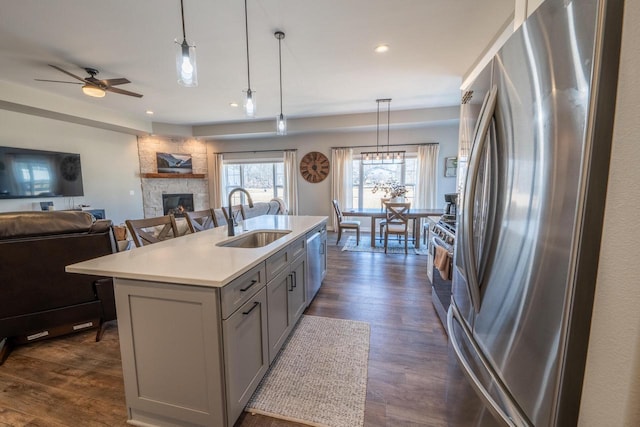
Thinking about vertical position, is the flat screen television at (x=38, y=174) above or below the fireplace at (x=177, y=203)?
above

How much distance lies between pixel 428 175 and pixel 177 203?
6.56 m

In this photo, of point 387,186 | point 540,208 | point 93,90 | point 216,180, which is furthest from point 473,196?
A: point 216,180

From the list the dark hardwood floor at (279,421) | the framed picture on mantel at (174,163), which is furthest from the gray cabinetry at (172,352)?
the framed picture on mantel at (174,163)

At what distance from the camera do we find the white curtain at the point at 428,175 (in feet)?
20.0

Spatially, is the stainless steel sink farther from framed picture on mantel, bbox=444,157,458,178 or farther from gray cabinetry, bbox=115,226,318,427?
framed picture on mantel, bbox=444,157,458,178

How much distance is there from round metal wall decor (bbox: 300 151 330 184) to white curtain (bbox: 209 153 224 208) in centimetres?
236

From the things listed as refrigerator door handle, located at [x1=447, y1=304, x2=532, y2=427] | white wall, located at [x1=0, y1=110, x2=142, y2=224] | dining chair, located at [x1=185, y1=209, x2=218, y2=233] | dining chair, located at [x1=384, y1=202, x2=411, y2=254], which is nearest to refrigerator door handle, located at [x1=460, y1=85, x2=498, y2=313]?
refrigerator door handle, located at [x1=447, y1=304, x2=532, y2=427]

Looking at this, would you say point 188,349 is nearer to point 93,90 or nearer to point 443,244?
point 443,244

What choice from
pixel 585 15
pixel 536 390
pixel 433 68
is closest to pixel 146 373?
pixel 536 390

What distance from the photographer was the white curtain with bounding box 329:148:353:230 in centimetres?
654

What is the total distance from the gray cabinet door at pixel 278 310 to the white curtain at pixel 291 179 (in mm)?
5027

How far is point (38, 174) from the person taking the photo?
4.58 m

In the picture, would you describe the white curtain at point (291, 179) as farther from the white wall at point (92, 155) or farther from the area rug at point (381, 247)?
the white wall at point (92, 155)

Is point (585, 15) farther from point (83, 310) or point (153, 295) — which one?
point (83, 310)
